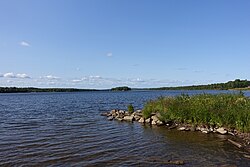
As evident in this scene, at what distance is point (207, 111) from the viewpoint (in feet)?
69.9

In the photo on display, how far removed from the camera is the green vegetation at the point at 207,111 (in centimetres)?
1928

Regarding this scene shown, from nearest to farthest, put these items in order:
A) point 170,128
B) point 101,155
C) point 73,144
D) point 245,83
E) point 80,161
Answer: point 80,161, point 101,155, point 73,144, point 170,128, point 245,83

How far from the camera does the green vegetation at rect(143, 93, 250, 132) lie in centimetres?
1928

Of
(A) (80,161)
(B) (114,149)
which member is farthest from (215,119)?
(A) (80,161)

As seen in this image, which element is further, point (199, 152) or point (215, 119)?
point (215, 119)

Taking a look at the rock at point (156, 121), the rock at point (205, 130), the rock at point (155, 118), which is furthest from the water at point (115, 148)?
the rock at point (155, 118)

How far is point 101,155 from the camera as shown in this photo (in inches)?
562

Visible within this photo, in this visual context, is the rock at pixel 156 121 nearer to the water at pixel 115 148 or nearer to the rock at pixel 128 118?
the water at pixel 115 148

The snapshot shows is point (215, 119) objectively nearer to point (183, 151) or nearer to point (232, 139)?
point (232, 139)

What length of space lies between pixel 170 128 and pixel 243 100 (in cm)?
719

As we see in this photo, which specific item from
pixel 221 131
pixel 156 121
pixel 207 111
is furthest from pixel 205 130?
pixel 156 121

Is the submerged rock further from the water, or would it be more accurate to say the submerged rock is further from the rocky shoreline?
the water

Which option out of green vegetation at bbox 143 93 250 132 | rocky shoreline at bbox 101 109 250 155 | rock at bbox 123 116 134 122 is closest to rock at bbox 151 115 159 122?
rocky shoreline at bbox 101 109 250 155

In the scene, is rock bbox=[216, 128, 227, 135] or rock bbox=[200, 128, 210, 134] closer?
rock bbox=[216, 128, 227, 135]
